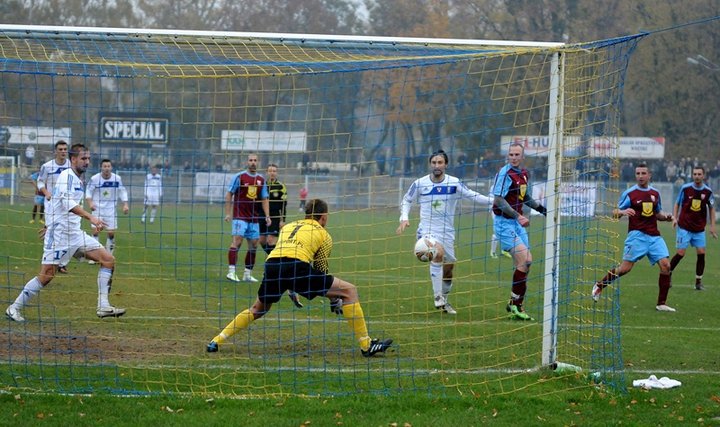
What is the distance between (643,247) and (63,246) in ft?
26.3

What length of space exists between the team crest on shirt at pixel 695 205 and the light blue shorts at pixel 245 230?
738 cm

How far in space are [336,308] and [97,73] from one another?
10.4ft

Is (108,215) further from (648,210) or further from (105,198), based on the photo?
(648,210)

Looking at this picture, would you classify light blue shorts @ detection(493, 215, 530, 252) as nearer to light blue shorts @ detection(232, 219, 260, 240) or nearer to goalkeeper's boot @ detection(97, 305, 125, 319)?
goalkeeper's boot @ detection(97, 305, 125, 319)

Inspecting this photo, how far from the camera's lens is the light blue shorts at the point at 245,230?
15648 millimetres

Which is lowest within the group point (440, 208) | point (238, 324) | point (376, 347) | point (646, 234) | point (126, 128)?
point (376, 347)

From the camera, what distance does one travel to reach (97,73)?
28.5 feet

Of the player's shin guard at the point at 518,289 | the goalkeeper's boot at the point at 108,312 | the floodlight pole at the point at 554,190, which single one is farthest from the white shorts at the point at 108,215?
the floodlight pole at the point at 554,190

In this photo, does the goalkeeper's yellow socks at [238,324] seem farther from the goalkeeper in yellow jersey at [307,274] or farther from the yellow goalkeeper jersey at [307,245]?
the yellow goalkeeper jersey at [307,245]

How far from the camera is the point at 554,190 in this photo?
8.41 metres

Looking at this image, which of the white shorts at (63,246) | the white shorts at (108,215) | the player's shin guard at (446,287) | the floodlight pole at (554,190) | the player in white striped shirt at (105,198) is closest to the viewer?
the floodlight pole at (554,190)

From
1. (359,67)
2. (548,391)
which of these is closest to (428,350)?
(548,391)

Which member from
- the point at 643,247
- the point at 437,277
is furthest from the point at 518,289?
the point at 643,247

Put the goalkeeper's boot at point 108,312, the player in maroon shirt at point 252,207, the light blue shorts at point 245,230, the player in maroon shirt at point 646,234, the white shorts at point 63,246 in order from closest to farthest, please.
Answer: the white shorts at point 63,246 < the goalkeeper's boot at point 108,312 < the player in maroon shirt at point 646,234 < the player in maroon shirt at point 252,207 < the light blue shorts at point 245,230
